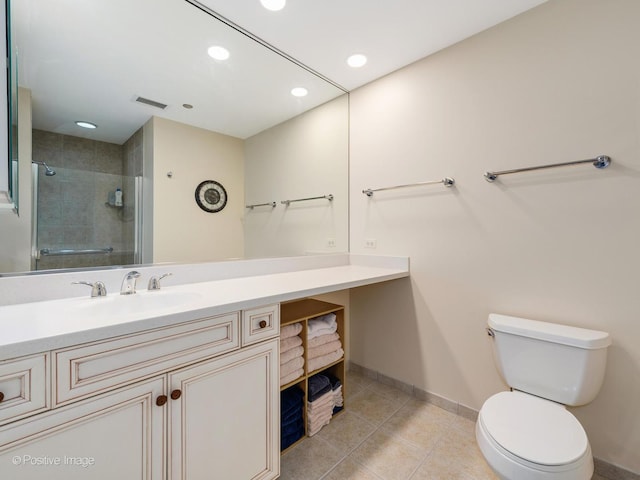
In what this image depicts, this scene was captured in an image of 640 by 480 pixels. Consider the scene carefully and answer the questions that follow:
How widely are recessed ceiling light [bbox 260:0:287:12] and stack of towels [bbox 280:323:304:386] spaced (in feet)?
5.43

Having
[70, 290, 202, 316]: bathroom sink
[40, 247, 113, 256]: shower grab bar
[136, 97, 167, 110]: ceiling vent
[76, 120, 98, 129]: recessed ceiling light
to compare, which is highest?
[136, 97, 167, 110]: ceiling vent

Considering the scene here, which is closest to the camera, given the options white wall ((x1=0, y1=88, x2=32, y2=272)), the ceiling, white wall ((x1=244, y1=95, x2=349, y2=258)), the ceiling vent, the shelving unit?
white wall ((x1=0, y1=88, x2=32, y2=272))

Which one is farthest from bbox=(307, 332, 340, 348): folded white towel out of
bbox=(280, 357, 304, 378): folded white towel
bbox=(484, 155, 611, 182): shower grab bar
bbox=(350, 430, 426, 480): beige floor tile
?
bbox=(484, 155, 611, 182): shower grab bar

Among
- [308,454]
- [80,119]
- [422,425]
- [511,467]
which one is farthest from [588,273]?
[80,119]

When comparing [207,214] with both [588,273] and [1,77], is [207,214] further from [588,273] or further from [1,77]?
[588,273]

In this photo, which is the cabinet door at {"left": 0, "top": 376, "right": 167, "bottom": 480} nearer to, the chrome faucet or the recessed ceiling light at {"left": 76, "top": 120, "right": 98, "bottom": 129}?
the chrome faucet

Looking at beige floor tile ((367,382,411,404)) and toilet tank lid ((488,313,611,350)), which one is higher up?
toilet tank lid ((488,313,611,350))

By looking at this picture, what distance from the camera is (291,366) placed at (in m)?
1.49

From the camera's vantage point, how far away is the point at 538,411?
1.15 meters

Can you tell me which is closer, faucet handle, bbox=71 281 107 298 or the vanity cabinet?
the vanity cabinet

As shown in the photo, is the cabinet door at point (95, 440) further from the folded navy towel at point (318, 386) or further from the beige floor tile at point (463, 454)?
the beige floor tile at point (463, 454)

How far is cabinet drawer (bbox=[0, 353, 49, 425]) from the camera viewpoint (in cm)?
67

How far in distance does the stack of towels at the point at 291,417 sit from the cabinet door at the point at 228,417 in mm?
256

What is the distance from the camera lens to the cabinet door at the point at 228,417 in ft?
3.12
